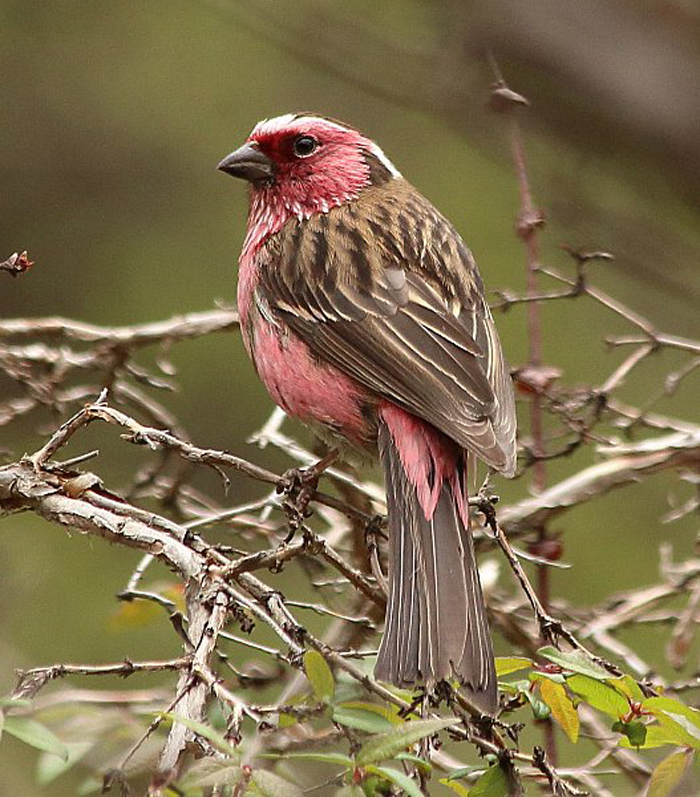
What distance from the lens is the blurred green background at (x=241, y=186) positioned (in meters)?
3.46

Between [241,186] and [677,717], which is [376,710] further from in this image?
[241,186]

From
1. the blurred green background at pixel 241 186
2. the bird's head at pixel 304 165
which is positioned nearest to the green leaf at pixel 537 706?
the blurred green background at pixel 241 186

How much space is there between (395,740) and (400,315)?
2.37m

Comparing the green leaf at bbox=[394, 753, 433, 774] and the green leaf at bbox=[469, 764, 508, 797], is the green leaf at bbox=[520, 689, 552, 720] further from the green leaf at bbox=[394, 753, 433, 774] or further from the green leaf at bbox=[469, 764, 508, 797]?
the green leaf at bbox=[394, 753, 433, 774]

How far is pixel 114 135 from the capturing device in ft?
34.9

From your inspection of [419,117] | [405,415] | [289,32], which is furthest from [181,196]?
[405,415]

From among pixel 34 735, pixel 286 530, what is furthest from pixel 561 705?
pixel 286 530

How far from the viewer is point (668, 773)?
298cm

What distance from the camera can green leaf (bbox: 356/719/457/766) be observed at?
8.50 ft

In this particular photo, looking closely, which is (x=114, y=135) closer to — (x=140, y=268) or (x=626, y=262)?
(x=140, y=268)

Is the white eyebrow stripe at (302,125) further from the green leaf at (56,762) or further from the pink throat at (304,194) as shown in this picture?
the green leaf at (56,762)

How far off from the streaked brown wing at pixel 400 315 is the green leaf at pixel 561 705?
4.11 ft

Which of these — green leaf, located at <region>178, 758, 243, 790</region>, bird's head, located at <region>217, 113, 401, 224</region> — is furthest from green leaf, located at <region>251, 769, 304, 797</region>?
bird's head, located at <region>217, 113, 401, 224</region>

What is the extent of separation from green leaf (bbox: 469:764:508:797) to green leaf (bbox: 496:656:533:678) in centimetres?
28
